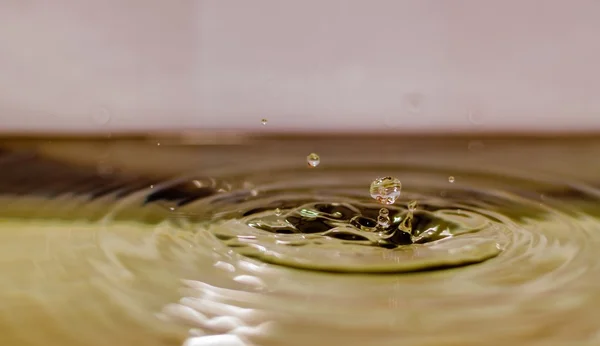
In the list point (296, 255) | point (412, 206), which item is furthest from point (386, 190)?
point (296, 255)

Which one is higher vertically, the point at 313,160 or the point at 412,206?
the point at 313,160

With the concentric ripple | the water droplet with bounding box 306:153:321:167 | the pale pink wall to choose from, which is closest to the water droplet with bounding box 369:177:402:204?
the concentric ripple

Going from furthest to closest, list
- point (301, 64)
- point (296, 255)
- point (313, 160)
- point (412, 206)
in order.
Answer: point (301, 64), point (313, 160), point (412, 206), point (296, 255)

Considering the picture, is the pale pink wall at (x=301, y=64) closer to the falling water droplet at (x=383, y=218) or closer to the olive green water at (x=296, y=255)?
the olive green water at (x=296, y=255)

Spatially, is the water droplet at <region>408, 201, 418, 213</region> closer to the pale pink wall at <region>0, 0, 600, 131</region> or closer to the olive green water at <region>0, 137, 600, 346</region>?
the olive green water at <region>0, 137, 600, 346</region>

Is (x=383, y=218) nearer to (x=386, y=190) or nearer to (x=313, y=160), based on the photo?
(x=386, y=190)

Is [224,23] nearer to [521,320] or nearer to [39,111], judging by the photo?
[39,111]

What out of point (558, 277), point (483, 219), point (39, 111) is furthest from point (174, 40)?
point (558, 277)
